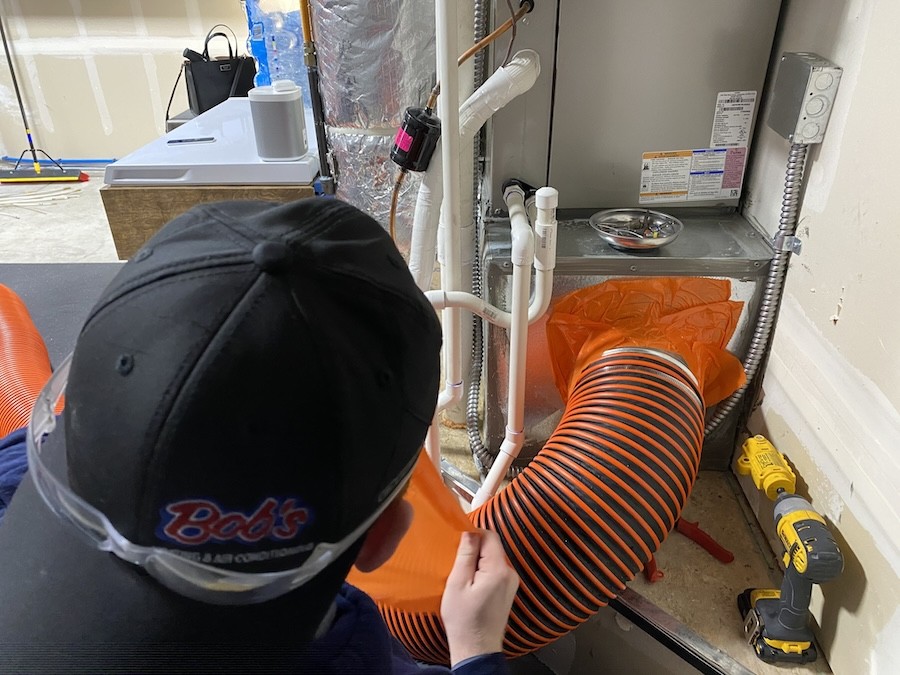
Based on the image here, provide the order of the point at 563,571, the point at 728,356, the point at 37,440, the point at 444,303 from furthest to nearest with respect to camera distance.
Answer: the point at 728,356
the point at 444,303
the point at 563,571
the point at 37,440

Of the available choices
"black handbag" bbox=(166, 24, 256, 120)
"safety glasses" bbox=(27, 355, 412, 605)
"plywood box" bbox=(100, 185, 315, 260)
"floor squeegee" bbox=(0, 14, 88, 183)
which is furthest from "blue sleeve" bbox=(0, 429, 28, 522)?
"floor squeegee" bbox=(0, 14, 88, 183)

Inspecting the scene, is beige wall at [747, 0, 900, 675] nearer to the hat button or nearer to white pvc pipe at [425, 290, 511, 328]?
white pvc pipe at [425, 290, 511, 328]

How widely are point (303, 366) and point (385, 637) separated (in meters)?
0.34

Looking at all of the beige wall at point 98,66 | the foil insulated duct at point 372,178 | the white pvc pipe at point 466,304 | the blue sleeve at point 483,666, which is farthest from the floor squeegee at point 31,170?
the blue sleeve at point 483,666

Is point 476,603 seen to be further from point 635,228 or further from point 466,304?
point 635,228

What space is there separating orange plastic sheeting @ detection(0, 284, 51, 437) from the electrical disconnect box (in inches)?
51.6

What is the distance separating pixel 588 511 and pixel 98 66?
402cm

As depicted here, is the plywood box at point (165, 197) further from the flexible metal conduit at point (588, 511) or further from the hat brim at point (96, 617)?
the hat brim at point (96, 617)

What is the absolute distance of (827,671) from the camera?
38.3 inches

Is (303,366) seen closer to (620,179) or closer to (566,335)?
(566,335)

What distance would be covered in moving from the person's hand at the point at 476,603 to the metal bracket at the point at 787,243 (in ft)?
2.48

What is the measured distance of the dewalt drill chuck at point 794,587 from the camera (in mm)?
895

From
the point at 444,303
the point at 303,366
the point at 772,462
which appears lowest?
the point at 772,462

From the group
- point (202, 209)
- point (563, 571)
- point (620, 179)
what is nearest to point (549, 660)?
point (563, 571)
